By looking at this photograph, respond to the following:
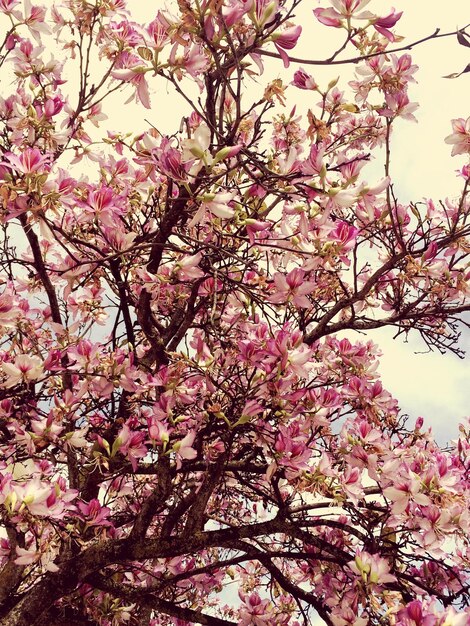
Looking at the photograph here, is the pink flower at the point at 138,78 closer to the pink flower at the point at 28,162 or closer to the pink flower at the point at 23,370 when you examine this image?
the pink flower at the point at 28,162

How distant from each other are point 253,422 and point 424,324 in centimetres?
189

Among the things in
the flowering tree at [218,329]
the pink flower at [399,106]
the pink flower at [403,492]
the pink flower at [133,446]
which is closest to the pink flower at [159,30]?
the flowering tree at [218,329]

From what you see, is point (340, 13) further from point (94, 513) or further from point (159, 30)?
point (94, 513)

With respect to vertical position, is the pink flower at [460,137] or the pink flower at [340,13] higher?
the pink flower at [460,137]

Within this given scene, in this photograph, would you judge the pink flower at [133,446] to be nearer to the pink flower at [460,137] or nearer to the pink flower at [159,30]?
the pink flower at [159,30]

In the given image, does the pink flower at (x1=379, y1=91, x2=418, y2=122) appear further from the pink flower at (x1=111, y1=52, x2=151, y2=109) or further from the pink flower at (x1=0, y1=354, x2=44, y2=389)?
the pink flower at (x1=0, y1=354, x2=44, y2=389)

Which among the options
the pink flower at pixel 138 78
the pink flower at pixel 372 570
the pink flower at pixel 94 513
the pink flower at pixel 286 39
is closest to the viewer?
the pink flower at pixel 286 39

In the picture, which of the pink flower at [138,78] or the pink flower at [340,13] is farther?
the pink flower at [138,78]

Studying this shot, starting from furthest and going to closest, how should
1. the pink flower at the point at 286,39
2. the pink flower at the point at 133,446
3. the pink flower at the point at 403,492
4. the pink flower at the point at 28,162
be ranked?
the pink flower at the point at 133,446 → the pink flower at the point at 403,492 → the pink flower at the point at 28,162 → the pink flower at the point at 286,39

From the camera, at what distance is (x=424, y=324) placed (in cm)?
478

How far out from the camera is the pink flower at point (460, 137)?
3.81 metres

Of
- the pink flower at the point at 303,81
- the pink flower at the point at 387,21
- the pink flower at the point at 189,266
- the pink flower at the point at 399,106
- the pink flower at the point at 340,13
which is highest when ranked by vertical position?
the pink flower at the point at 399,106

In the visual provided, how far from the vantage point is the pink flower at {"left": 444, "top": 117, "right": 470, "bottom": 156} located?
3.81m

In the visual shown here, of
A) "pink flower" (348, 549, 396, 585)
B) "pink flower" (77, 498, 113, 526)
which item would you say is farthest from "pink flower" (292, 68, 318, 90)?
"pink flower" (77, 498, 113, 526)
